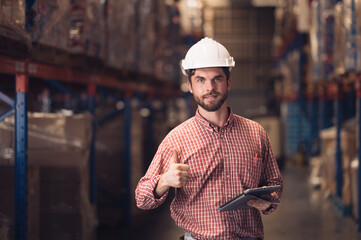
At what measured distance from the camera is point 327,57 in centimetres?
793

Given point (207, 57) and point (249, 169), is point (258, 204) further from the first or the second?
point (207, 57)

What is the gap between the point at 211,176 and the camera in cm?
255

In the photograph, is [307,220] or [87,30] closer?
[87,30]

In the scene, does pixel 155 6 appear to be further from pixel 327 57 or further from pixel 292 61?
pixel 292 61

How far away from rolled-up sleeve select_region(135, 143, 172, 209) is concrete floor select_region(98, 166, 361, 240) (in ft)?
12.4

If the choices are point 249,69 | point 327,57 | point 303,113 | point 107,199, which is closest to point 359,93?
point 327,57

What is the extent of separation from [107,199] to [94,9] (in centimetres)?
290

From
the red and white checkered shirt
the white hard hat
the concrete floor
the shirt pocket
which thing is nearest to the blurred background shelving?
the concrete floor

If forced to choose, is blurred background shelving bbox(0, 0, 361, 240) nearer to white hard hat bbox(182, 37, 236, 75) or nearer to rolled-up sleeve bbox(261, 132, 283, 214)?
white hard hat bbox(182, 37, 236, 75)

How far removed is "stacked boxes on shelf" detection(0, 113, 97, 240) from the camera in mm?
4355

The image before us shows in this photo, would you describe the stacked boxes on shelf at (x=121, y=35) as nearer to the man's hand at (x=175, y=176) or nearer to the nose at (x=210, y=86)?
the nose at (x=210, y=86)

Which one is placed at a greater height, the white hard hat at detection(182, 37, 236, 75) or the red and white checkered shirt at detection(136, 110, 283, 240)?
the white hard hat at detection(182, 37, 236, 75)

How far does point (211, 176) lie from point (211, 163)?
0.22 ft

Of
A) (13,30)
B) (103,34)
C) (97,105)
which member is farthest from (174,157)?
(97,105)
